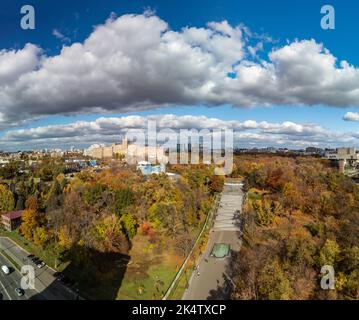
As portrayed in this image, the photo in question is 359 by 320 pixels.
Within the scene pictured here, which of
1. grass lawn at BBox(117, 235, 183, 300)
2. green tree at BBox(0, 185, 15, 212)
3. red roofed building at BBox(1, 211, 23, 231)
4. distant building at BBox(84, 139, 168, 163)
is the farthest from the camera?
distant building at BBox(84, 139, 168, 163)

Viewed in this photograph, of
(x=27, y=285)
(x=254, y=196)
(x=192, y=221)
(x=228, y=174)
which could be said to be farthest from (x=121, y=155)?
(x=27, y=285)

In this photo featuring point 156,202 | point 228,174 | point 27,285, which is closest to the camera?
Result: point 27,285

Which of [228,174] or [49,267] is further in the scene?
[228,174]

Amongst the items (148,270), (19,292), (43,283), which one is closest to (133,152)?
(148,270)

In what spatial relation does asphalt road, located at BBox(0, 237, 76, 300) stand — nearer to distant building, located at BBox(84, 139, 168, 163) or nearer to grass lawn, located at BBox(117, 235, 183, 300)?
grass lawn, located at BBox(117, 235, 183, 300)

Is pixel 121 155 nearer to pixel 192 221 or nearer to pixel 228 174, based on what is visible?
pixel 228 174

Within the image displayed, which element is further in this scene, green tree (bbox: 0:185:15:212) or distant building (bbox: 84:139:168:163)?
distant building (bbox: 84:139:168:163)

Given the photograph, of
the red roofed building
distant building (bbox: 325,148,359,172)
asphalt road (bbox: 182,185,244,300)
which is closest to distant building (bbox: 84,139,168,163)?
asphalt road (bbox: 182,185,244,300)

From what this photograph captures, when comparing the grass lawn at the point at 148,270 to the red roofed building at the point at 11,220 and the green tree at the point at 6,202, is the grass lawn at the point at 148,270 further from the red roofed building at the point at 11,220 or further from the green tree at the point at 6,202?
the green tree at the point at 6,202
